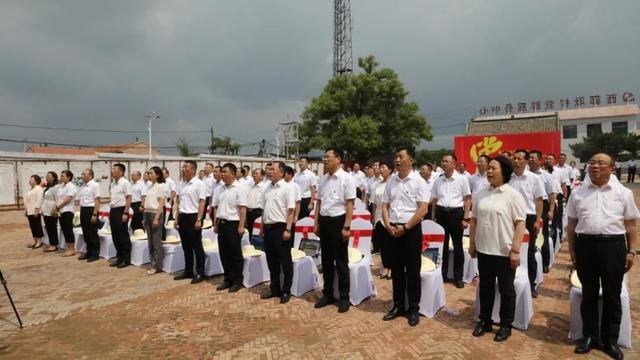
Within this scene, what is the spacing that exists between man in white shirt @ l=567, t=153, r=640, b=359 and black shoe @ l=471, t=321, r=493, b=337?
728 mm

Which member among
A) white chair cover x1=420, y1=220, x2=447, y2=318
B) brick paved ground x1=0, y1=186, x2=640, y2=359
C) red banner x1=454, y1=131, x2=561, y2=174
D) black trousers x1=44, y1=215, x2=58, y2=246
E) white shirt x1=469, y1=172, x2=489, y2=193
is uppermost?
red banner x1=454, y1=131, x2=561, y2=174

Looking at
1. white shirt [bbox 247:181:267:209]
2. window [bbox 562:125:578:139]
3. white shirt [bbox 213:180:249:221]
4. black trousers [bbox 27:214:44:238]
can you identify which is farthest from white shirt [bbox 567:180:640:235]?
window [bbox 562:125:578:139]

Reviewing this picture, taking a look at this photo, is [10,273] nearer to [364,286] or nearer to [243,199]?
[243,199]

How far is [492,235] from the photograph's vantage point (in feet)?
11.9

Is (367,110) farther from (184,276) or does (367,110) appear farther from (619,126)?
(619,126)

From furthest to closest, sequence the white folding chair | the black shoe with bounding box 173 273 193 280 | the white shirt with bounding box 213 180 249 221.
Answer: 1. the black shoe with bounding box 173 273 193 280
2. the white shirt with bounding box 213 180 249 221
3. the white folding chair

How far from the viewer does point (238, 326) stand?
424 cm

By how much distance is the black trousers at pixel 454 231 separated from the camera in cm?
544

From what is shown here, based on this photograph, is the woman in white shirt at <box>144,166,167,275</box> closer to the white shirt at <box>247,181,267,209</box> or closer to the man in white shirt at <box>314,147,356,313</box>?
the white shirt at <box>247,181,267,209</box>

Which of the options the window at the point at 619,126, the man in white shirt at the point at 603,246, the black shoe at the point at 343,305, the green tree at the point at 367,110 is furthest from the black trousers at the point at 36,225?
the window at the point at 619,126

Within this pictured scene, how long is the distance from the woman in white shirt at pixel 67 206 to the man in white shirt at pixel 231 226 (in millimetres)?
4059

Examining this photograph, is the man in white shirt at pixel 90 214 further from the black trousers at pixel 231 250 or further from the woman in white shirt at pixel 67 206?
the black trousers at pixel 231 250

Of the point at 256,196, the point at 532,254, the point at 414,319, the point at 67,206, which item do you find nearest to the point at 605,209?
the point at 532,254

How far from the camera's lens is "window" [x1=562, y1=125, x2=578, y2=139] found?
45000mm
